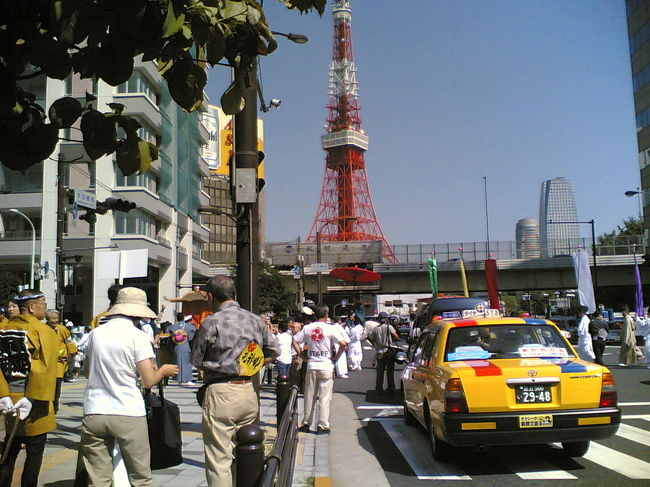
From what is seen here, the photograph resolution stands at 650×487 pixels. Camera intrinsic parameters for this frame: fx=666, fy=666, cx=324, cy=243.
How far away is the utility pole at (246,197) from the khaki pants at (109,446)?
2.85 meters

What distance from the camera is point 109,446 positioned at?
4.28 metres

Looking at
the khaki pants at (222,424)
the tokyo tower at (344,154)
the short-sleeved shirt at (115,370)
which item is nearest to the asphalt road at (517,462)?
the khaki pants at (222,424)

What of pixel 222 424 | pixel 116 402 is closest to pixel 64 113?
pixel 116 402

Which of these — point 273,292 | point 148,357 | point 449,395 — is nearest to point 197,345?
point 148,357

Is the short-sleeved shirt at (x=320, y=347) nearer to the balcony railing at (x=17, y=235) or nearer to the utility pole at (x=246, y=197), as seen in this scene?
the utility pole at (x=246, y=197)

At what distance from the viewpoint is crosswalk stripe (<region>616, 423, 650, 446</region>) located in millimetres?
8188

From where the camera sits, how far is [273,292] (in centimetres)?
5250

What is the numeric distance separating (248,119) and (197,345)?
2889 millimetres

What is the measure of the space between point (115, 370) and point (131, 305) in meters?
0.47

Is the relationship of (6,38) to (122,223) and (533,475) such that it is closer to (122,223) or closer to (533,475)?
(533,475)

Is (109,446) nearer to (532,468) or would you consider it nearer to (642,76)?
(532,468)

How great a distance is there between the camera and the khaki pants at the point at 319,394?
9.16 metres

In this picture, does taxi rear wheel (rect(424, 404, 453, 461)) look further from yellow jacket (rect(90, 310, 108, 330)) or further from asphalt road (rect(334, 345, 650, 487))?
yellow jacket (rect(90, 310, 108, 330))

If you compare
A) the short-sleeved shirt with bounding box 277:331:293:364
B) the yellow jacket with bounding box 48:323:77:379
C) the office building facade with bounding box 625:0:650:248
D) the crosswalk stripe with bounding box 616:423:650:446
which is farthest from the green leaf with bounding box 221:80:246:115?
the office building facade with bounding box 625:0:650:248
